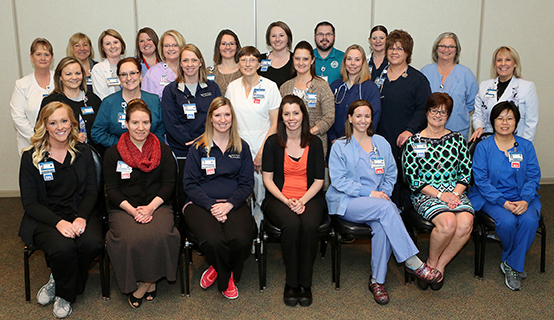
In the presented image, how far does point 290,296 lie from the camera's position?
3070mm

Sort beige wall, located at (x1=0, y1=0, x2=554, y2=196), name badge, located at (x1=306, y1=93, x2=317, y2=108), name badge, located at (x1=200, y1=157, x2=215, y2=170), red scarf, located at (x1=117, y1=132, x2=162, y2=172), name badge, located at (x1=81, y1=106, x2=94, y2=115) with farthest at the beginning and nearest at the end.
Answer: beige wall, located at (x1=0, y1=0, x2=554, y2=196) < name badge, located at (x1=306, y1=93, x2=317, y2=108) < name badge, located at (x1=81, y1=106, x2=94, y2=115) < name badge, located at (x1=200, y1=157, x2=215, y2=170) < red scarf, located at (x1=117, y1=132, x2=162, y2=172)

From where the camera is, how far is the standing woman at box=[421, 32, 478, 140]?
13.7ft

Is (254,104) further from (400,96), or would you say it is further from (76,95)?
(76,95)

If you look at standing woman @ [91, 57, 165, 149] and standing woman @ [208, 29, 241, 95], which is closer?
standing woman @ [91, 57, 165, 149]

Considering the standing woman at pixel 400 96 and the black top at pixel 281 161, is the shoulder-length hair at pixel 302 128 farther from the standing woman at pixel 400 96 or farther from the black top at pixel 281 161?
the standing woman at pixel 400 96

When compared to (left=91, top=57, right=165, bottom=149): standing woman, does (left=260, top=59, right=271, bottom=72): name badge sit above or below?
above

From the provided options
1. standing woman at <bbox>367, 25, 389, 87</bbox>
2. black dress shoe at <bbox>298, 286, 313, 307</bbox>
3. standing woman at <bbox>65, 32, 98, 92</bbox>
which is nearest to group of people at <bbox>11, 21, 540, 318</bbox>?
black dress shoe at <bbox>298, 286, 313, 307</bbox>

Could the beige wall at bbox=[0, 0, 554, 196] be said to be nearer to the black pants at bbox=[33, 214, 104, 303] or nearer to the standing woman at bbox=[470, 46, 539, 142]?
the standing woman at bbox=[470, 46, 539, 142]

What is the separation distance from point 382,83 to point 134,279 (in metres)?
2.67

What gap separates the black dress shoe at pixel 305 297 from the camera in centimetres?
305

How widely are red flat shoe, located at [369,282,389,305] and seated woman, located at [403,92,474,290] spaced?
493mm

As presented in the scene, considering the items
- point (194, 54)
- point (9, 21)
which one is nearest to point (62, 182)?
point (194, 54)

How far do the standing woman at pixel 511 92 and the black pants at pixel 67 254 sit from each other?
326 centimetres

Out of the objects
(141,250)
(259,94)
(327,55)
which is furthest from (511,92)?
(141,250)
